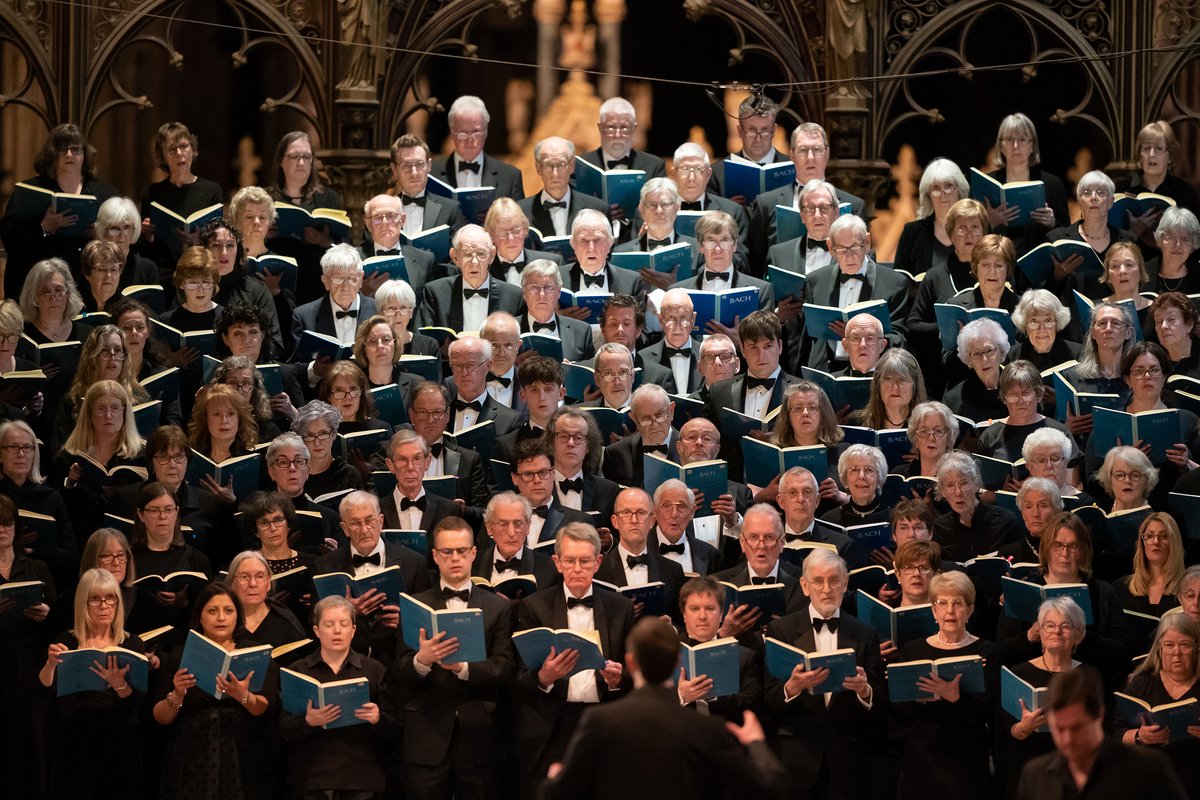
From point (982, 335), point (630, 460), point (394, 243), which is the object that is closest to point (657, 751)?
point (630, 460)

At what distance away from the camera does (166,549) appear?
7695mm

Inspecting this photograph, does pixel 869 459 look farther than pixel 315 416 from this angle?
No

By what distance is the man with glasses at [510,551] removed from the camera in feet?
24.8

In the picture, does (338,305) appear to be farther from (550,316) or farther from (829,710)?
(829,710)

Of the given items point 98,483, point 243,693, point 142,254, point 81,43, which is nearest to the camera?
point 243,693

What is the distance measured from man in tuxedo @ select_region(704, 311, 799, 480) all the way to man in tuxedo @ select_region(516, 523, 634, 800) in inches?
45.8

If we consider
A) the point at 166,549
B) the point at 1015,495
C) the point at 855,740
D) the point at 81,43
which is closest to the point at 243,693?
the point at 166,549

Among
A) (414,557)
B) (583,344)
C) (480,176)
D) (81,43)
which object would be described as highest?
(81,43)

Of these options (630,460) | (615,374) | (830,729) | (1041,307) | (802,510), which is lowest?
(830,729)

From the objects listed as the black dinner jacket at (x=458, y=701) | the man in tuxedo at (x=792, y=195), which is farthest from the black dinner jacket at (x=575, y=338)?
the black dinner jacket at (x=458, y=701)

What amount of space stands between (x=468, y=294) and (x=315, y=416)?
122 centimetres

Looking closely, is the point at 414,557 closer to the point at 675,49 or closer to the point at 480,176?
the point at 480,176

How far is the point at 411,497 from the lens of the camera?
7926 mm

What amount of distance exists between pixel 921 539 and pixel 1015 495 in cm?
53
